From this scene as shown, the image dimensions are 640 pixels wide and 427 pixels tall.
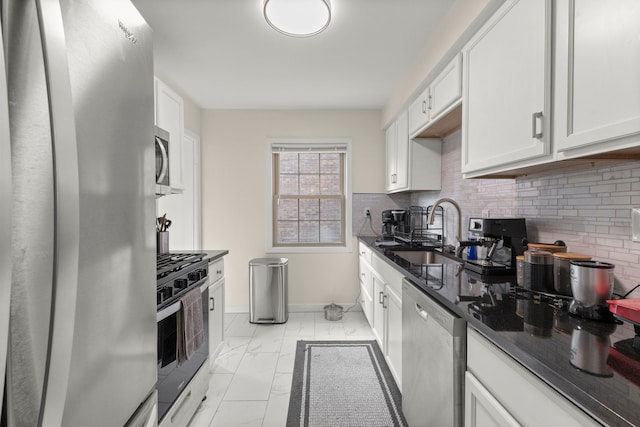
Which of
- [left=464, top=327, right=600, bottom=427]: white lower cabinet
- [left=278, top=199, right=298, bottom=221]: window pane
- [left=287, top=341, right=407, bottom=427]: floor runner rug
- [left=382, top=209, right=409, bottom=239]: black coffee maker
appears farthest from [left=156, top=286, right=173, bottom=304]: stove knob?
[left=278, top=199, right=298, bottom=221]: window pane

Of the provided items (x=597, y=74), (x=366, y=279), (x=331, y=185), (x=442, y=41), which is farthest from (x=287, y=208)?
(x=597, y=74)

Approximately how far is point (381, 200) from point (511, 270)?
7.79 feet

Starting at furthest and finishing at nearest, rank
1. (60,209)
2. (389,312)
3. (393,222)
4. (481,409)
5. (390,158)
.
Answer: (390,158)
(393,222)
(389,312)
(481,409)
(60,209)

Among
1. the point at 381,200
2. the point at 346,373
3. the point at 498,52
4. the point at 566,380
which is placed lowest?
the point at 346,373

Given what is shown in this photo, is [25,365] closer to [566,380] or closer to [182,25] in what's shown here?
[566,380]

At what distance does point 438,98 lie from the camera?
2.17 m

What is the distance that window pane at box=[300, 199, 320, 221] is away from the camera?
13.3 feet

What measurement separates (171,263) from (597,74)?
6.72 feet

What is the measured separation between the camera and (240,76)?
2.91m

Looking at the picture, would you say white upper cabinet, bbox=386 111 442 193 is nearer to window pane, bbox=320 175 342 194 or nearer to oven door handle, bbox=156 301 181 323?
window pane, bbox=320 175 342 194

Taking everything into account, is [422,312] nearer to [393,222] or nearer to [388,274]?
[388,274]

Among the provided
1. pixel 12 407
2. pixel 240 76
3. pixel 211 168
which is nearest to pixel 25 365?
pixel 12 407

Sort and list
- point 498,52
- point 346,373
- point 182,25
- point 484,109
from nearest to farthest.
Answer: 1. point 498,52
2. point 484,109
3. point 182,25
4. point 346,373

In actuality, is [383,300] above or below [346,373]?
above
